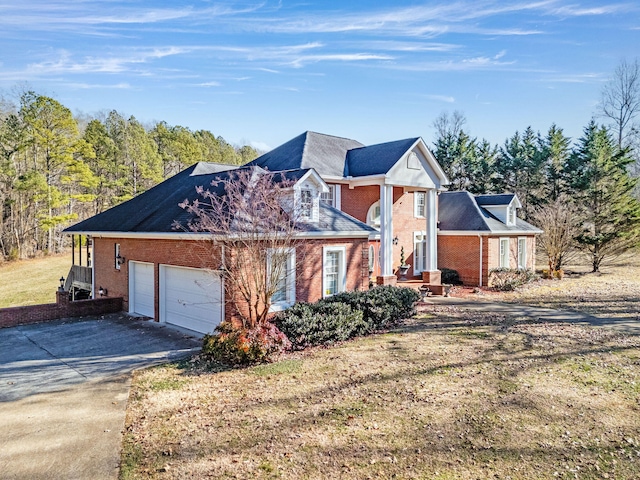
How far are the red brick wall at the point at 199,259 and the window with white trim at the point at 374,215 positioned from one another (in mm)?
6368

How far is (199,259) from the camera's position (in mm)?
13305

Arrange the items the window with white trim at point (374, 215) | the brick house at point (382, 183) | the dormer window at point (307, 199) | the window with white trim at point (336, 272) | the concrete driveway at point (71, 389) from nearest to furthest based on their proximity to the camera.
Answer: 1. the concrete driveway at point (71, 389)
2. the dormer window at point (307, 199)
3. the window with white trim at point (336, 272)
4. the brick house at point (382, 183)
5. the window with white trim at point (374, 215)

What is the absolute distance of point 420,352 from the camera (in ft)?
38.0

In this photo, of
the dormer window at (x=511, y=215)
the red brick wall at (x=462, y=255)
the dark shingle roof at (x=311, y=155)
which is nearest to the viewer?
the dark shingle roof at (x=311, y=155)

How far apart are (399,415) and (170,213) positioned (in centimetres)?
1113

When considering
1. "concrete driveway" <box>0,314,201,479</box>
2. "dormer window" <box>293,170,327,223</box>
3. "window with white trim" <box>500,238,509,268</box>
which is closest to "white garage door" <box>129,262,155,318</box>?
"concrete driveway" <box>0,314,201,479</box>

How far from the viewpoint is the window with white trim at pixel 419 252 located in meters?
25.5

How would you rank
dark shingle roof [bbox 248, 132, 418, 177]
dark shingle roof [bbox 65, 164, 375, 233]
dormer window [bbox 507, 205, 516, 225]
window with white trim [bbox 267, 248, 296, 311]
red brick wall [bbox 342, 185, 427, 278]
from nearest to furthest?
window with white trim [bbox 267, 248, 296, 311]
dark shingle roof [bbox 65, 164, 375, 233]
dark shingle roof [bbox 248, 132, 418, 177]
red brick wall [bbox 342, 185, 427, 278]
dormer window [bbox 507, 205, 516, 225]

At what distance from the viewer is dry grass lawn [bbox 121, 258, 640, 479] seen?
241 inches

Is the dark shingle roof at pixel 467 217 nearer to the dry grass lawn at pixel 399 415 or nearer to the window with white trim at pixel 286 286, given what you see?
the dry grass lawn at pixel 399 415

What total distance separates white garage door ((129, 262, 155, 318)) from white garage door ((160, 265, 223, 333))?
1.08 metres

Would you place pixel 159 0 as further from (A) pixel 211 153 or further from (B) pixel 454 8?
(A) pixel 211 153

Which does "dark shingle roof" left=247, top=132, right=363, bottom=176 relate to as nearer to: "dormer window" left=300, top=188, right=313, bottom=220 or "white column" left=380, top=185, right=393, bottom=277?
"white column" left=380, top=185, right=393, bottom=277

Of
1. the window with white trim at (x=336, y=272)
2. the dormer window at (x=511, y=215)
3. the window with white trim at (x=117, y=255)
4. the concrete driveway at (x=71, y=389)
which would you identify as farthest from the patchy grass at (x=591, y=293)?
the window with white trim at (x=117, y=255)
